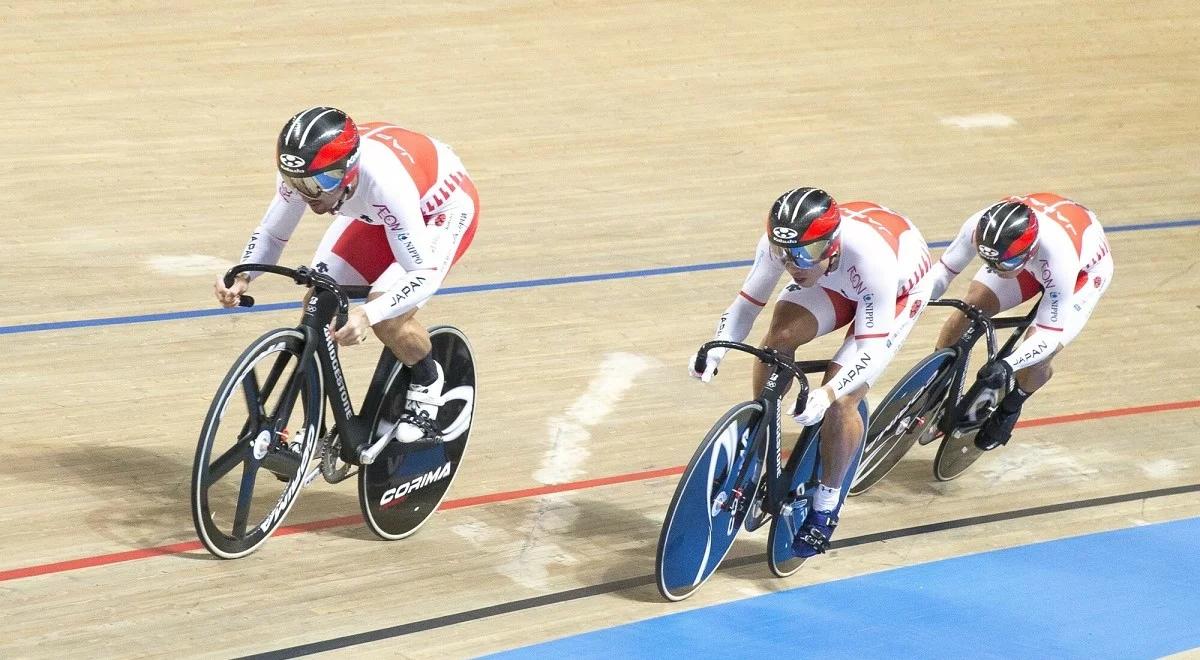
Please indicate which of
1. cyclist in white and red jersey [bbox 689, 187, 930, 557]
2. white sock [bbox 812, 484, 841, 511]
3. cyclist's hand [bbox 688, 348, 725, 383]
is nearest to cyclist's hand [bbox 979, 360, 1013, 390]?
cyclist in white and red jersey [bbox 689, 187, 930, 557]

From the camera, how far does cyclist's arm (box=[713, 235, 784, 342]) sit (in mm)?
4074

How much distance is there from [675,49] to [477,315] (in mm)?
3765

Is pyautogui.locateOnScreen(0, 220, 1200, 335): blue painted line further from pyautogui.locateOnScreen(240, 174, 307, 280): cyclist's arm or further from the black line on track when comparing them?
the black line on track

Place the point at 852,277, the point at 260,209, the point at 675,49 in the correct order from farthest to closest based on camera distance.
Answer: the point at 675,49
the point at 260,209
the point at 852,277

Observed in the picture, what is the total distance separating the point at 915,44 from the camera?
975 cm

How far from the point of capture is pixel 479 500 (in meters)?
4.60

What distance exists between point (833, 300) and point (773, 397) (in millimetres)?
446

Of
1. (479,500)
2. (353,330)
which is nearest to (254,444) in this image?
(353,330)

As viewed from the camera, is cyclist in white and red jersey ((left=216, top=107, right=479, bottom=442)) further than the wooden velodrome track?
No

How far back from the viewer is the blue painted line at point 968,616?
388 cm

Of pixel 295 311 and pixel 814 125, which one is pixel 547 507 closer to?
pixel 295 311

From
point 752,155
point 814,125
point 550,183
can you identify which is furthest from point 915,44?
point 550,183

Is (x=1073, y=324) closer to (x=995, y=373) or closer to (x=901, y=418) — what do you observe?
(x=995, y=373)

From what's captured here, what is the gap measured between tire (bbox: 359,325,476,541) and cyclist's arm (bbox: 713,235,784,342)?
779 millimetres
